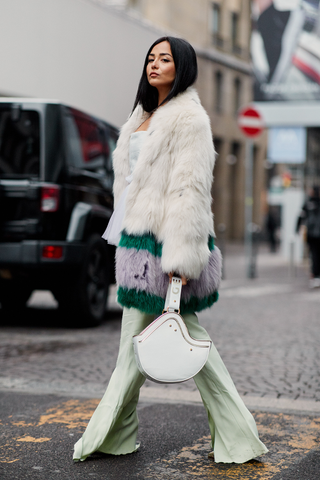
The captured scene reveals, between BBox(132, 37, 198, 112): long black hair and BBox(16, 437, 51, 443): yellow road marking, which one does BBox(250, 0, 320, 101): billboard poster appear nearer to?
BBox(132, 37, 198, 112): long black hair

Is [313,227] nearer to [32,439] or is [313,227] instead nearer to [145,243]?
[32,439]

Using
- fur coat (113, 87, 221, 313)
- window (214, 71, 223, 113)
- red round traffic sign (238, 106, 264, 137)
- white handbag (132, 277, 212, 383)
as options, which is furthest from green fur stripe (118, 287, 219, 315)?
window (214, 71, 223, 113)

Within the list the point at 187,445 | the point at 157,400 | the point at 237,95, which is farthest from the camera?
the point at 237,95

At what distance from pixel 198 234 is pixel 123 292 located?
0.46m

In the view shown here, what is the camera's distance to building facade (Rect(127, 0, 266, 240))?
120 ft

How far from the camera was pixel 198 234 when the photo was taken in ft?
11.1

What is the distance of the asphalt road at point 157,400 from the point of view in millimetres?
3543

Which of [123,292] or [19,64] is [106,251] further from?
[19,64]

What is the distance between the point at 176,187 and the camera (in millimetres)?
3389

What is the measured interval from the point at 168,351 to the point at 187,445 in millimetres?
850

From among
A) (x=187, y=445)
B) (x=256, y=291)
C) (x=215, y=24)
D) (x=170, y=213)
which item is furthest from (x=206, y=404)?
(x=215, y=24)

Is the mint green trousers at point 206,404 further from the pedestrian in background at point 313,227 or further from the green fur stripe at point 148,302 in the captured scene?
the pedestrian in background at point 313,227

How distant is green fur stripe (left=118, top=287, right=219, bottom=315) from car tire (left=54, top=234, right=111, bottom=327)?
447 centimetres

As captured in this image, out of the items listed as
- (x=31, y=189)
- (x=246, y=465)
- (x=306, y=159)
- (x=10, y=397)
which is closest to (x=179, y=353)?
(x=246, y=465)
